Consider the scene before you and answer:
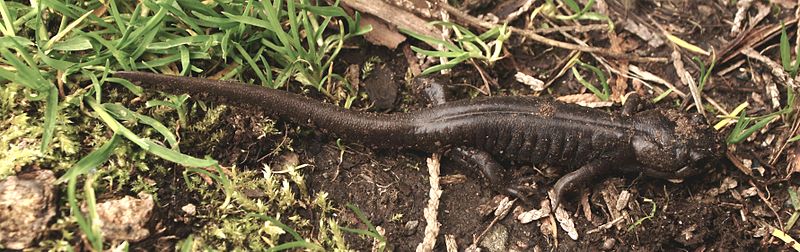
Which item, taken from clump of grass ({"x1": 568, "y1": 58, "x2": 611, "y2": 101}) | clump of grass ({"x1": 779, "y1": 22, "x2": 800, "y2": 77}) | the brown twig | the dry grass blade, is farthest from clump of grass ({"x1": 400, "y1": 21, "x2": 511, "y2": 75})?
clump of grass ({"x1": 779, "y1": 22, "x2": 800, "y2": 77})

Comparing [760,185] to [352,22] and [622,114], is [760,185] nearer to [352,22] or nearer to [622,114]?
[622,114]

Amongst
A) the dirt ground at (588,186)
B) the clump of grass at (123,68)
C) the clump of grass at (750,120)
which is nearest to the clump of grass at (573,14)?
the dirt ground at (588,186)

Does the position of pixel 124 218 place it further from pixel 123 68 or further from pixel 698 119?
pixel 698 119

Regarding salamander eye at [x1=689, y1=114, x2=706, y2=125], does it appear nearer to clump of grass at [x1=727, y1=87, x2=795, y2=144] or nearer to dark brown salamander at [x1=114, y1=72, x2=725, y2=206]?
dark brown salamander at [x1=114, y1=72, x2=725, y2=206]

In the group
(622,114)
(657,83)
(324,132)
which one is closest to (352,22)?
(324,132)

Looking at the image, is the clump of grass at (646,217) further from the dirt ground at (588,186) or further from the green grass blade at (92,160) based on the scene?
the green grass blade at (92,160)

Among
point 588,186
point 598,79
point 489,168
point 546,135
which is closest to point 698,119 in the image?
point 598,79
